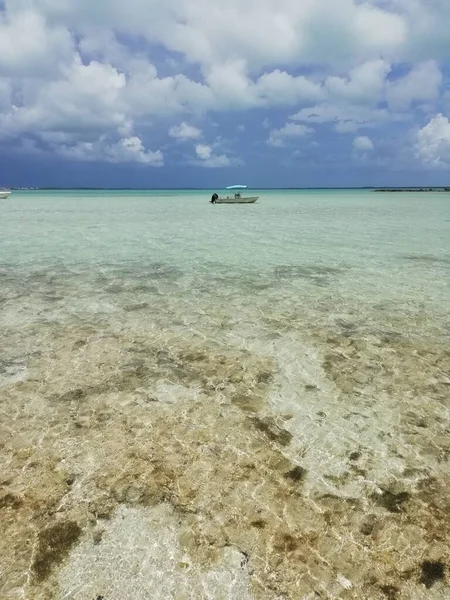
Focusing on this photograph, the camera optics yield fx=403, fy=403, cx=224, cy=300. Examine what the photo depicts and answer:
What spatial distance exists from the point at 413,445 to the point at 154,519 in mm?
2876

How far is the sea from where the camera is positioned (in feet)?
9.93

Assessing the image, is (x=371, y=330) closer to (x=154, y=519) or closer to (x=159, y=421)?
(x=159, y=421)

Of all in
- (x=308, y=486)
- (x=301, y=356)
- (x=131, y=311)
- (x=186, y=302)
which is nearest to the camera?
(x=308, y=486)

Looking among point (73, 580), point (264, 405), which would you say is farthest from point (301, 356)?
point (73, 580)

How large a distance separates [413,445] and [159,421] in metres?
2.89

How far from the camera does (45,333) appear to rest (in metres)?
7.58

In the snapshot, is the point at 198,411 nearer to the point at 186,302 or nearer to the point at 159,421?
the point at 159,421

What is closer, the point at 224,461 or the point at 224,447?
the point at 224,461

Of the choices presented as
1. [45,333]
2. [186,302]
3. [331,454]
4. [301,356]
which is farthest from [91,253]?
[331,454]

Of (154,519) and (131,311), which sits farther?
(131,311)

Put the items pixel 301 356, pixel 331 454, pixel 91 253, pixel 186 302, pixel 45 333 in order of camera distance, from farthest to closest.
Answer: pixel 91 253
pixel 186 302
pixel 45 333
pixel 301 356
pixel 331 454

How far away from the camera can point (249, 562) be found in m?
3.08

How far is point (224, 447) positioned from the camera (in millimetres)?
4398

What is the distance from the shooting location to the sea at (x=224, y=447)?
3027 millimetres
